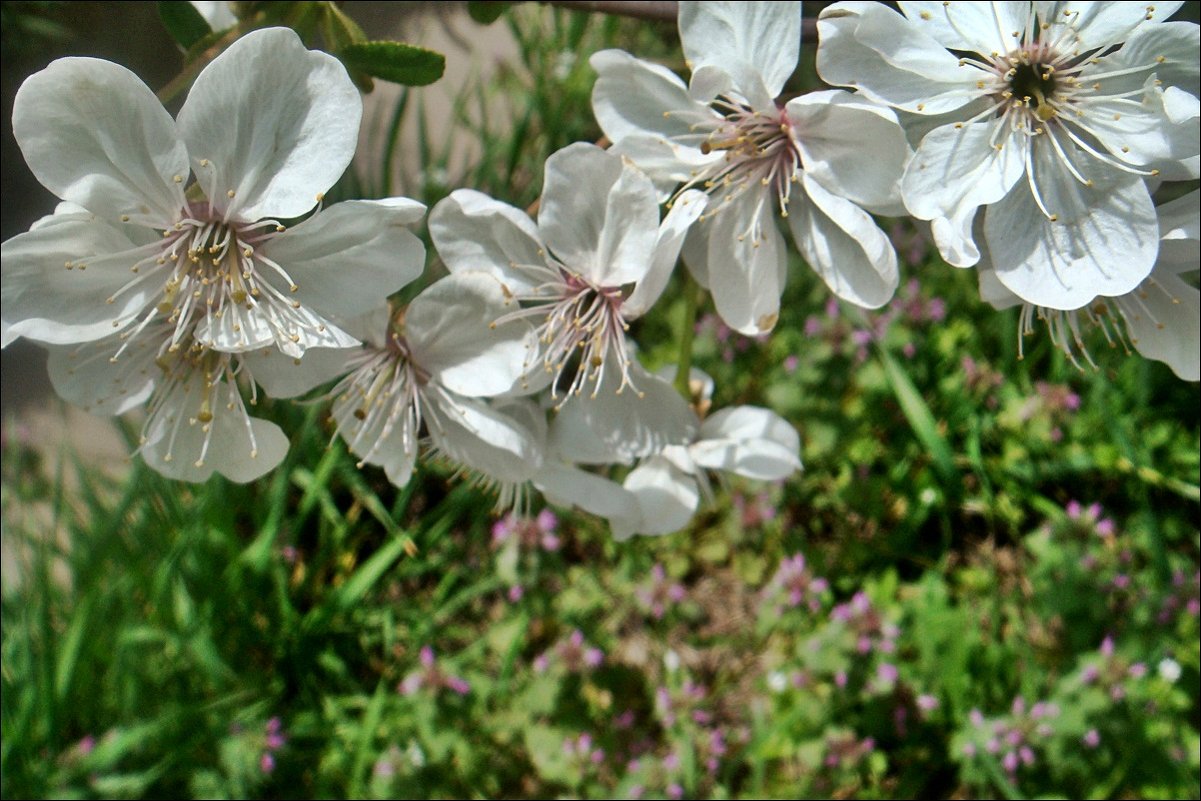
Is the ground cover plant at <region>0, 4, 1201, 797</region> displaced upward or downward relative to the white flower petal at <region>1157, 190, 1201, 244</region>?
downward

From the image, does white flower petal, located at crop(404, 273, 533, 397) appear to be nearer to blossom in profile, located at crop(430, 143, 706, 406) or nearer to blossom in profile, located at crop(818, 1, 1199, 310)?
blossom in profile, located at crop(430, 143, 706, 406)

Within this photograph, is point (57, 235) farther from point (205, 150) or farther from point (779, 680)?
point (779, 680)

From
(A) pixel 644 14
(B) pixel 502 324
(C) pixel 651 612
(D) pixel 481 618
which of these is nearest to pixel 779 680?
(C) pixel 651 612

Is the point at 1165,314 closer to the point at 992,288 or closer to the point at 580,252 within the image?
the point at 992,288

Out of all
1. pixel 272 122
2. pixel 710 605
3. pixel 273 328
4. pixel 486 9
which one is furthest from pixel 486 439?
pixel 710 605

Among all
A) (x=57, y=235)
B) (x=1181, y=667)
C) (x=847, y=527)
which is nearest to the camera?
(x=57, y=235)

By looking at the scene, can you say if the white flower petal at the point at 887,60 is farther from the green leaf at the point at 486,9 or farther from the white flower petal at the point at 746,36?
the green leaf at the point at 486,9

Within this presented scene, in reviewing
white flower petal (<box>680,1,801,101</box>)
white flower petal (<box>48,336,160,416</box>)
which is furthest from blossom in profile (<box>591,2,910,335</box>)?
white flower petal (<box>48,336,160,416</box>)
